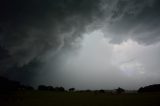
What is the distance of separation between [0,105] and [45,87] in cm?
10258

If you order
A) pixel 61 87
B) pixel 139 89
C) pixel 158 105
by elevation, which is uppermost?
pixel 61 87

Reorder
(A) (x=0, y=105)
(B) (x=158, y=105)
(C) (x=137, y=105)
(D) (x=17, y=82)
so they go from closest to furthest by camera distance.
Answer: (B) (x=158, y=105) → (C) (x=137, y=105) → (A) (x=0, y=105) → (D) (x=17, y=82)

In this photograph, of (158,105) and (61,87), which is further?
(61,87)

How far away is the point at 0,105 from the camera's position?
5519 cm

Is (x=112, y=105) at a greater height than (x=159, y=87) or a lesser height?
lesser

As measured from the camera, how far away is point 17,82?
7023 inches

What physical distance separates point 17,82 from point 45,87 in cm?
3745

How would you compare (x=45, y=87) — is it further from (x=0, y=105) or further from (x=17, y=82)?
(x=0, y=105)

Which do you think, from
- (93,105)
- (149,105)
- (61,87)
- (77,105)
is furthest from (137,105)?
(61,87)

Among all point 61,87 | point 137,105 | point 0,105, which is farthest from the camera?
point 61,87

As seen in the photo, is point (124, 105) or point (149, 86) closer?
point (124, 105)

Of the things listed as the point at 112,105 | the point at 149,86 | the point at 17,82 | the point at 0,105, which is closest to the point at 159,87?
the point at 149,86

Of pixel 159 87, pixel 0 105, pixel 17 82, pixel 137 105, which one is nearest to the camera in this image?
pixel 137 105

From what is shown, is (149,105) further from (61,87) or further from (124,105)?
(61,87)
